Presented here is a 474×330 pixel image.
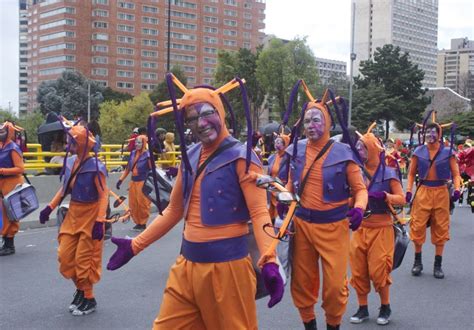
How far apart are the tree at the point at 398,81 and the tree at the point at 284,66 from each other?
12263mm

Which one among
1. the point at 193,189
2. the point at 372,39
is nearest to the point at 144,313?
the point at 193,189

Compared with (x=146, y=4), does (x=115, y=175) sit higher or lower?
lower

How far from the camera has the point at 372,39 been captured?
124625 millimetres

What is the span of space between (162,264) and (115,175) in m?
8.92

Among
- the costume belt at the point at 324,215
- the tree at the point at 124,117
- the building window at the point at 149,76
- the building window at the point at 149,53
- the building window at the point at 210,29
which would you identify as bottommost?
the costume belt at the point at 324,215

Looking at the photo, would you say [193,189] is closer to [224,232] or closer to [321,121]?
[224,232]

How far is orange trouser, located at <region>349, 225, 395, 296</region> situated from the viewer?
6000 mm

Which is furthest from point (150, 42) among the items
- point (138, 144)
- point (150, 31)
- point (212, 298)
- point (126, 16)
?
point (212, 298)

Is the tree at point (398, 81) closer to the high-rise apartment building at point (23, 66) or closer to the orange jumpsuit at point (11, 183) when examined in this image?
the orange jumpsuit at point (11, 183)

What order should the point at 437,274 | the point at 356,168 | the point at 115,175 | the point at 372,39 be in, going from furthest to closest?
1. the point at 372,39
2. the point at 115,175
3. the point at 437,274
4. the point at 356,168

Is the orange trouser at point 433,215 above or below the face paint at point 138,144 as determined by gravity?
below

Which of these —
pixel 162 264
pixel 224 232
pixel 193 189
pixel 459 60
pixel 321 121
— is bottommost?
pixel 162 264

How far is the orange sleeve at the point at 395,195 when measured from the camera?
20.3 feet

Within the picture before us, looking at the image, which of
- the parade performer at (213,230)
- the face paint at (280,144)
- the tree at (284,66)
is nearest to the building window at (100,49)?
the tree at (284,66)
